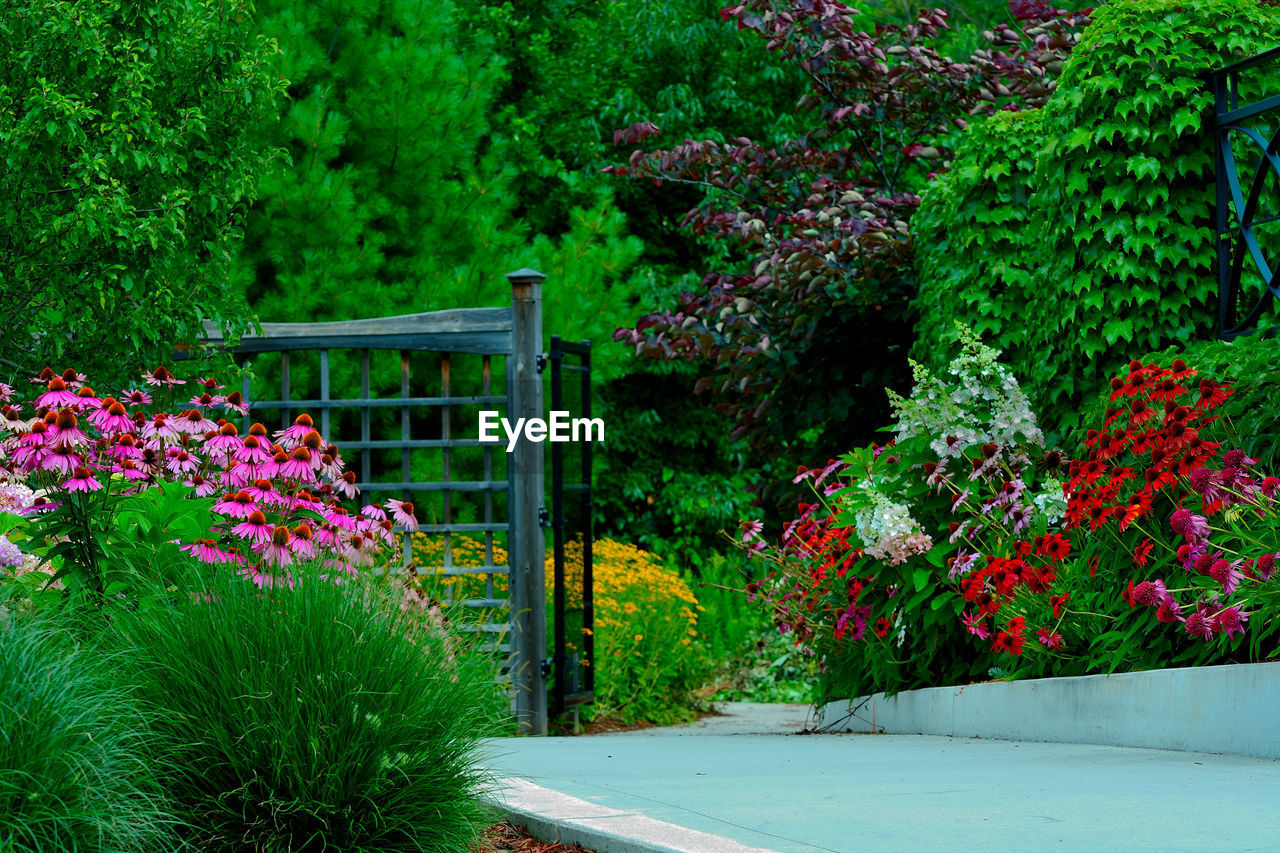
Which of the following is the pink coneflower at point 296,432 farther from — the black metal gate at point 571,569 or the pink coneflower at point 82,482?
the black metal gate at point 571,569

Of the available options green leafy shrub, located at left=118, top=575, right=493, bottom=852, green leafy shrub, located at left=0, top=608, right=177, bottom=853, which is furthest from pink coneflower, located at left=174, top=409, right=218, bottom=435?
green leafy shrub, located at left=0, top=608, right=177, bottom=853

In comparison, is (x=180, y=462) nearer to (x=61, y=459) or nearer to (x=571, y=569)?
(x=61, y=459)

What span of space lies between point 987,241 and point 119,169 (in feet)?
15.0

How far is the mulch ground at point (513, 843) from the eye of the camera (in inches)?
124

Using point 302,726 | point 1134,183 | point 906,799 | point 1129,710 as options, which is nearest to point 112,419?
point 302,726

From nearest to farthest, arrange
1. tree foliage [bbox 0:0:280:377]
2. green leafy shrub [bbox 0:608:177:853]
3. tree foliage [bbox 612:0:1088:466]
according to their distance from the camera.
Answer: green leafy shrub [bbox 0:608:177:853] → tree foliage [bbox 0:0:280:377] → tree foliage [bbox 612:0:1088:466]

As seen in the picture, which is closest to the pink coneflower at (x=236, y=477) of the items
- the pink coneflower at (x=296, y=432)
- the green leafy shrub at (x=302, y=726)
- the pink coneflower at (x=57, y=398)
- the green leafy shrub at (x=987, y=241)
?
the pink coneflower at (x=296, y=432)

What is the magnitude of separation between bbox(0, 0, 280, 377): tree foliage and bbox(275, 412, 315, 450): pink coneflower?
7.08 feet

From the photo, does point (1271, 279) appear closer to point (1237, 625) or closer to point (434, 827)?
point (1237, 625)

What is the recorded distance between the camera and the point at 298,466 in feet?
12.9

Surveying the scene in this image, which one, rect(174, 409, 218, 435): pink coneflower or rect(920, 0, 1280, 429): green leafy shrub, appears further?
rect(920, 0, 1280, 429): green leafy shrub

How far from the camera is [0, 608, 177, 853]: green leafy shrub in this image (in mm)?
2496

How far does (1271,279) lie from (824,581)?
7.92 feet

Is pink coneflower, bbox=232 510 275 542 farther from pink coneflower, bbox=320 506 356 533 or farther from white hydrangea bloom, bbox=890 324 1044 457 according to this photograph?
white hydrangea bloom, bbox=890 324 1044 457
